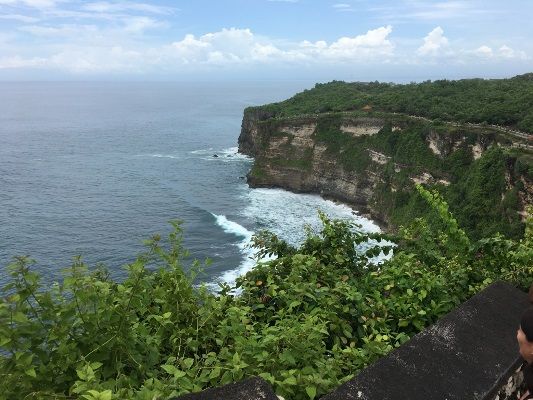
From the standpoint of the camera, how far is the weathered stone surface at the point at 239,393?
9.14ft

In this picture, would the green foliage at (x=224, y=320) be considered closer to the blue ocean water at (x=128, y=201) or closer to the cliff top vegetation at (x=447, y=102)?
the blue ocean water at (x=128, y=201)

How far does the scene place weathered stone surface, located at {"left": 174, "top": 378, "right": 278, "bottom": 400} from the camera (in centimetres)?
279

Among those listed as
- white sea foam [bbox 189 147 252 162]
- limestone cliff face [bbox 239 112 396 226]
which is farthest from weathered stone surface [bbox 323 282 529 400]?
white sea foam [bbox 189 147 252 162]

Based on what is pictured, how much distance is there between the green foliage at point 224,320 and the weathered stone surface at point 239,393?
0.45 m

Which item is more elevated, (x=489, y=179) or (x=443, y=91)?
(x=443, y=91)

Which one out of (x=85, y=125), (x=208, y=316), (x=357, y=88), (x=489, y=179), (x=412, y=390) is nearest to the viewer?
(x=412, y=390)

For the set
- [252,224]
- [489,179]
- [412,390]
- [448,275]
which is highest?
[412,390]

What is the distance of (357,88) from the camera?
106 meters

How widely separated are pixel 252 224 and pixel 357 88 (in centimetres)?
6322

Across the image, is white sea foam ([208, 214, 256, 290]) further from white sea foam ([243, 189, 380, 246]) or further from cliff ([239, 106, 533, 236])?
cliff ([239, 106, 533, 236])

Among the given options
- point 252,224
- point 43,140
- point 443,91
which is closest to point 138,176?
point 252,224

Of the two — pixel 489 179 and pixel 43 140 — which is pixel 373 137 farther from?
pixel 43 140

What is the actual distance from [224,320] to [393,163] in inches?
2343

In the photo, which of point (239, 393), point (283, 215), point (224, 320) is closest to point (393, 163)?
point (283, 215)
